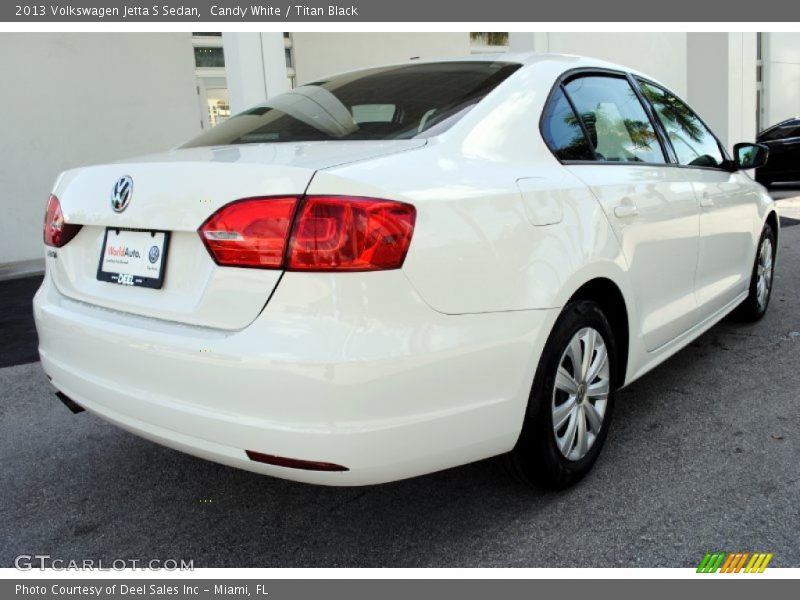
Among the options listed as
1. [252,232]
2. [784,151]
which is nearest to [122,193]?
[252,232]

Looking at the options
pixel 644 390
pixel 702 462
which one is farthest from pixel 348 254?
Answer: pixel 644 390

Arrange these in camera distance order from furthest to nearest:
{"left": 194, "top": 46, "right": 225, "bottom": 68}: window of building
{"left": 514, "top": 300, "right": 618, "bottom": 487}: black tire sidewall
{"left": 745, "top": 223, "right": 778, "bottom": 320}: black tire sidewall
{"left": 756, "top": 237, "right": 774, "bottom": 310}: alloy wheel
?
1. {"left": 194, "top": 46, "right": 225, "bottom": 68}: window of building
2. {"left": 756, "top": 237, "right": 774, "bottom": 310}: alloy wheel
3. {"left": 745, "top": 223, "right": 778, "bottom": 320}: black tire sidewall
4. {"left": 514, "top": 300, "right": 618, "bottom": 487}: black tire sidewall

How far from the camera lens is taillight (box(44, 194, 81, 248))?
241 centimetres

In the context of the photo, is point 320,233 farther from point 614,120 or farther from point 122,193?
point 614,120

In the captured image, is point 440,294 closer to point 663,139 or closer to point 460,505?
point 460,505

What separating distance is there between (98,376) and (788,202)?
13.2 meters

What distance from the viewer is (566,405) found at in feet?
8.10

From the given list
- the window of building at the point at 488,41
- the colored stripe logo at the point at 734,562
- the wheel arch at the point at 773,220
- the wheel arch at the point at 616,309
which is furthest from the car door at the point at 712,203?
the window of building at the point at 488,41

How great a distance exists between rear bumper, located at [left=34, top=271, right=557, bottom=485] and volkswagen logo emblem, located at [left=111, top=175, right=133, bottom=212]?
344mm

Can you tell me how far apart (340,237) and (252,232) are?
24cm

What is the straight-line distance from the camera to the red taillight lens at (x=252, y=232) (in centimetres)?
183

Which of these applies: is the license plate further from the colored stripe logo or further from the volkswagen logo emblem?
the colored stripe logo

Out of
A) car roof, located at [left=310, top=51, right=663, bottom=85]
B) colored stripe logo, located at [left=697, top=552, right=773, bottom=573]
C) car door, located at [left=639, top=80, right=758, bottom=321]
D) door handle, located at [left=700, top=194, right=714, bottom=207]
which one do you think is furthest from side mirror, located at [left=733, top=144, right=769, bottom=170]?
colored stripe logo, located at [left=697, top=552, right=773, bottom=573]

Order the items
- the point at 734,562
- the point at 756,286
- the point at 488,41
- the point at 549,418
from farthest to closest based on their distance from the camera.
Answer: the point at 488,41 < the point at 756,286 < the point at 549,418 < the point at 734,562
